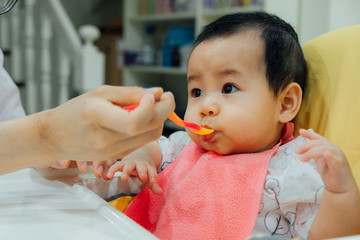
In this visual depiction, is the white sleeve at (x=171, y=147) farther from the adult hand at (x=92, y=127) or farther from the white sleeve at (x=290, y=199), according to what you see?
the adult hand at (x=92, y=127)

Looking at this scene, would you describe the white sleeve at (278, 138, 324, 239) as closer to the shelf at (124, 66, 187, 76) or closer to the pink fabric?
the pink fabric

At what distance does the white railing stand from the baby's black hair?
1.68 metres

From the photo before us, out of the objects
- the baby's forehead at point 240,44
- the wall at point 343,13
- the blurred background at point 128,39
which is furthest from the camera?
the blurred background at point 128,39

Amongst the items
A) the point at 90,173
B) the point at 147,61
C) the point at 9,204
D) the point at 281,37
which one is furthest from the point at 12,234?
the point at 147,61

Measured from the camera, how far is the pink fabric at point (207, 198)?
2.36 ft

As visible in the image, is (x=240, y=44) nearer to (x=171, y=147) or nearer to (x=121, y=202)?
(x=171, y=147)

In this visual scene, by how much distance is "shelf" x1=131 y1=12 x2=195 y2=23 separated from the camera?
9.73 feet

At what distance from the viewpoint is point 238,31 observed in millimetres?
838

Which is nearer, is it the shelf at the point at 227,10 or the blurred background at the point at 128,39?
the blurred background at the point at 128,39

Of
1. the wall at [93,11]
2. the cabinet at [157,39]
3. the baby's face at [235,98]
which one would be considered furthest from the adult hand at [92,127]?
the wall at [93,11]

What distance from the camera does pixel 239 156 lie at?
0.81m

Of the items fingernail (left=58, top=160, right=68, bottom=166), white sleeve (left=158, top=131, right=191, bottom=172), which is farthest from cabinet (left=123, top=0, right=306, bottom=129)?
fingernail (left=58, top=160, right=68, bottom=166)

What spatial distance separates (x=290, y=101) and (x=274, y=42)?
0.43 ft

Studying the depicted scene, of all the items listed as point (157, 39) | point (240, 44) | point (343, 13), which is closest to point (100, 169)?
point (240, 44)
